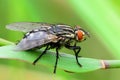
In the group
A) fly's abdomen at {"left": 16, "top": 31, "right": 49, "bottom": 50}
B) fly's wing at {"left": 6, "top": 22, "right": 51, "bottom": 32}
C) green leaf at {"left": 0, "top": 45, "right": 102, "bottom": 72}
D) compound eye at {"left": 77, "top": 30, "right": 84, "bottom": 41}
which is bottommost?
green leaf at {"left": 0, "top": 45, "right": 102, "bottom": 72}

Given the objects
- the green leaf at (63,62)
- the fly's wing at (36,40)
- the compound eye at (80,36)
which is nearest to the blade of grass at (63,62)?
the green leaf at (63,62)

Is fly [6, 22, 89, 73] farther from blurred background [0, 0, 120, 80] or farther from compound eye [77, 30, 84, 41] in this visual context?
blurred background [0, 0, 120, 80]

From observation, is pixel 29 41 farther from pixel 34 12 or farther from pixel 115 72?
pixel 115 72

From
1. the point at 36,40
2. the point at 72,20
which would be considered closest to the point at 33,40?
the point at 36,40

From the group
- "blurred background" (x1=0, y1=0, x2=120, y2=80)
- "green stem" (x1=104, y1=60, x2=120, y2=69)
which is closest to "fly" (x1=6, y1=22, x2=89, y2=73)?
A: "blurred background" (x1=0, y1=0, x2=120, y2=80)

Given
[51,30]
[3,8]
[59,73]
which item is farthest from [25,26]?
[3,8]

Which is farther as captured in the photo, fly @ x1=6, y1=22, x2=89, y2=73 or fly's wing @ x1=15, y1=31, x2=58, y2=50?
fly @ x1=6, y1=22, x2=89, y2=73

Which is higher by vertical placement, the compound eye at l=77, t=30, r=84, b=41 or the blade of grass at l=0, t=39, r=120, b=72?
the compound eye at l=77, t=30, r=84, b=41
